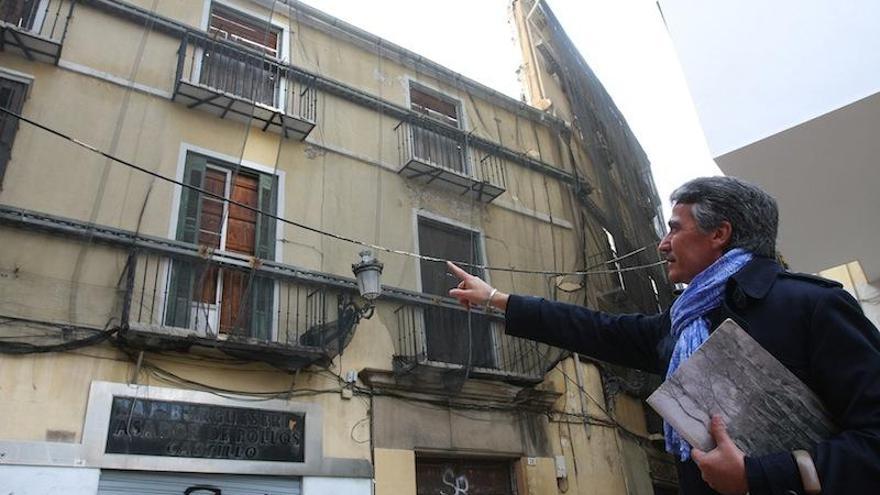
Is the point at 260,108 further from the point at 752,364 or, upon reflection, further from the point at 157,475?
the point at 752,364

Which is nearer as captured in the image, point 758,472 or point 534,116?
point 758,472

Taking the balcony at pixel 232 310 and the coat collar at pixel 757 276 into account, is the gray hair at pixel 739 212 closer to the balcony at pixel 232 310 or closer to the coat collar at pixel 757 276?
the coat collar at pixel 757 276

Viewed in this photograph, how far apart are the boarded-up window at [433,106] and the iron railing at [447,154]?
68 centimetres

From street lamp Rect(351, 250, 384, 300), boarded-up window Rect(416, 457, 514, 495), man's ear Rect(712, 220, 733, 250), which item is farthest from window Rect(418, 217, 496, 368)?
man's ear Rect(712, 220, 733, 250)

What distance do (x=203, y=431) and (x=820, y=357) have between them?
19.3 ft

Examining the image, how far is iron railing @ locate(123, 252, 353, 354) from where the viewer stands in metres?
6.25

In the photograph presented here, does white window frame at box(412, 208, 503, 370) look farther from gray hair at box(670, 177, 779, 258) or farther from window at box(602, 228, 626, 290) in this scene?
gray hair at box(670, 177, 779, 258)

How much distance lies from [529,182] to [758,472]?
9.79m

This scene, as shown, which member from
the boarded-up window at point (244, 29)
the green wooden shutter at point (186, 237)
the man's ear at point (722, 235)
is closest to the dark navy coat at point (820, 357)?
the man's ear at point (722, 235)

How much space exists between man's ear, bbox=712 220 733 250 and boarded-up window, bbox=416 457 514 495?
656 centimetres

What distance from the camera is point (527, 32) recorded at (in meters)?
13.7

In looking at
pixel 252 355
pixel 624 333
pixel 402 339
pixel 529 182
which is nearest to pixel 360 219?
pixel 402 339

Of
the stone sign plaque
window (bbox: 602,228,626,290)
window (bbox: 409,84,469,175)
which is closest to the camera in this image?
the stone sign plaque

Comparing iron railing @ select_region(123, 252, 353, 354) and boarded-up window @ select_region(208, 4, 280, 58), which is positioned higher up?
boarded-up window @ select_region(208, 4, 280, 58)
